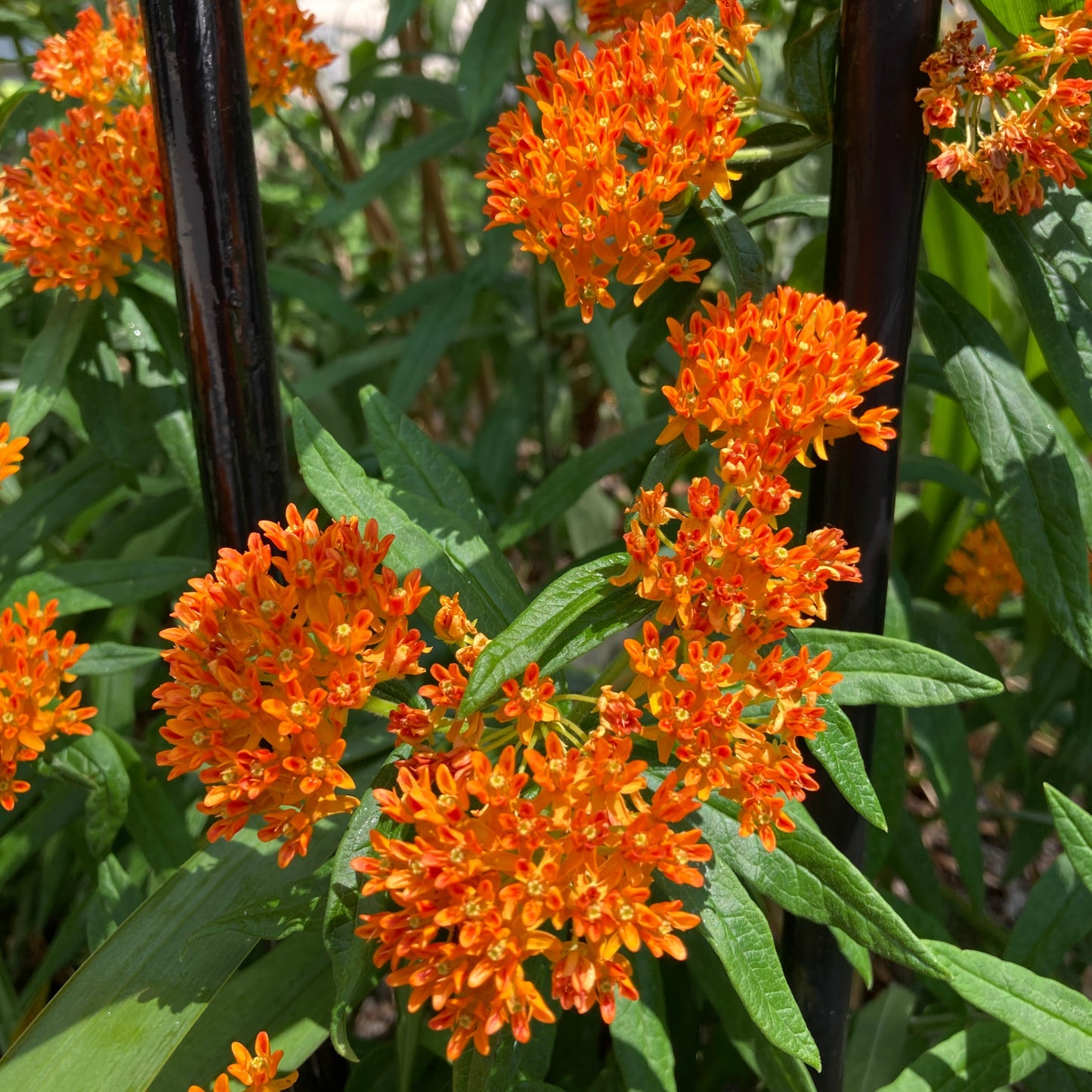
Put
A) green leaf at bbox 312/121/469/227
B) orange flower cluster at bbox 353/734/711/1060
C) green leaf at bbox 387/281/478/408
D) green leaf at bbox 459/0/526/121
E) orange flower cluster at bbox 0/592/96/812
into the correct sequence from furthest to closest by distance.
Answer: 1. green leaf at bbox 387/281/478/408
2. green leaf at bbox 312/121/469/227
3. green leaf at bbox 459/0/526/121
4. orange flower cluster at bbox 0/592/96/812
5. orange flower cluster at bbox 353/734/711/1060

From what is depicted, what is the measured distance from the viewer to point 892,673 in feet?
3.42

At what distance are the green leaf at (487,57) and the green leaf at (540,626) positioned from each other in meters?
1.19

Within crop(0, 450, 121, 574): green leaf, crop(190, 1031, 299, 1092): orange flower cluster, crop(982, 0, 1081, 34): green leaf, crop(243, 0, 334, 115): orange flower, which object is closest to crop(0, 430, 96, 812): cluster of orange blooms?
crop(190, 1031, 299, 1092): orange flower cluster

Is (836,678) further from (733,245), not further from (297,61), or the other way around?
(297,61)

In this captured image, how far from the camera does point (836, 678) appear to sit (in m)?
0.92

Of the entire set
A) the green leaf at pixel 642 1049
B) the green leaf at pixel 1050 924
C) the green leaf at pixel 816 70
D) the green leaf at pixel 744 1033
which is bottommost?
the green leaf at pixel 1050 924

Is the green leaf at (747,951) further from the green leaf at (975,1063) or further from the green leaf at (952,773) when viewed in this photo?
the green leaf at (952,773)

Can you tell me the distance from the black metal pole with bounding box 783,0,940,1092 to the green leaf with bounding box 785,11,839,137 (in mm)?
63

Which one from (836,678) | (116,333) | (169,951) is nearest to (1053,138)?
(836,678)

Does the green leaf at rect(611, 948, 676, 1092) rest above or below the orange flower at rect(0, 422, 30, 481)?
below

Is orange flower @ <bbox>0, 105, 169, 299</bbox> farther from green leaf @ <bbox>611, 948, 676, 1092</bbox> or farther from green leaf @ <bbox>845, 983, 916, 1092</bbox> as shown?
green leaf @ <bbox>845, 983, 916, 1092</bbox>

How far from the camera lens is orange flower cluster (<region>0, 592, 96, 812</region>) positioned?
1226mm

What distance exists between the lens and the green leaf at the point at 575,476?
5.73 ft

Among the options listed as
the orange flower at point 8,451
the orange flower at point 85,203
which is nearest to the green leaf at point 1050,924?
the orange flower at point 8,451
